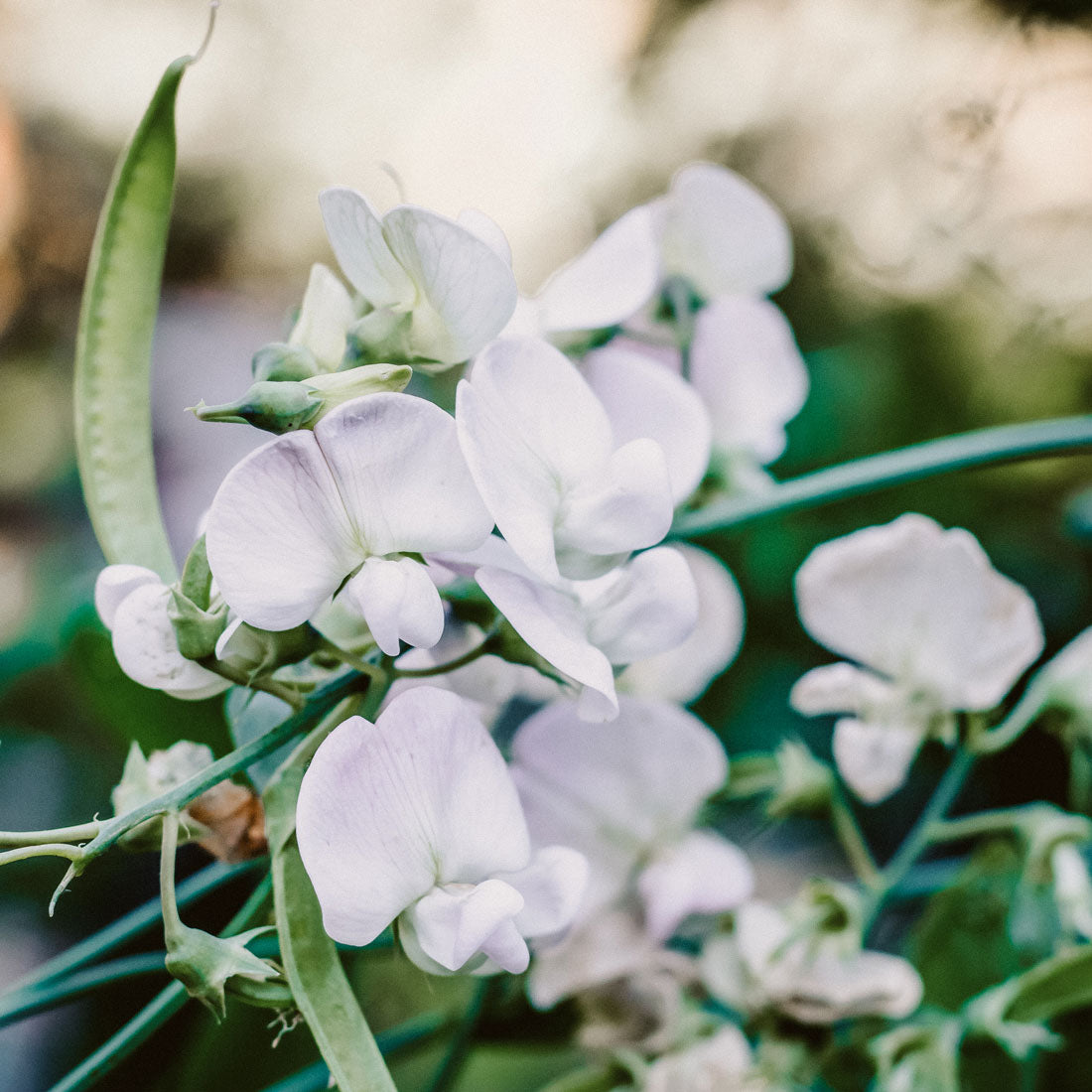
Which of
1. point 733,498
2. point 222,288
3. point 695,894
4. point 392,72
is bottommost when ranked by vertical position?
point 695,894

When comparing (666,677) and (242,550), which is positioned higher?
(242,550)

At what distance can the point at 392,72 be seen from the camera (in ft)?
5.75

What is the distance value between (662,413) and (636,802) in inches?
6.6

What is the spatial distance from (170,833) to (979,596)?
332 millimetres

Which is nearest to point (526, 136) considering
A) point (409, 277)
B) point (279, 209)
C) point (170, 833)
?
point (279, 209)

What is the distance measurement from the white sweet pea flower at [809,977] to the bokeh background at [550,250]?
0.25 ft

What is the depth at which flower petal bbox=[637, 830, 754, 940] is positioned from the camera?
407mm

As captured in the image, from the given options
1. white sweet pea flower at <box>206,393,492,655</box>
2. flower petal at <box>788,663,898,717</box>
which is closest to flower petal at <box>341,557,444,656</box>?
white sweet pea flower at <box>206,393,492,655</box>

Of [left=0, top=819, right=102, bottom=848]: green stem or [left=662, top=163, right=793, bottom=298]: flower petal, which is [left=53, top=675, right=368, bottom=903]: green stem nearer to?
[left=0, top=819, right=102, bottom=848]: green stem

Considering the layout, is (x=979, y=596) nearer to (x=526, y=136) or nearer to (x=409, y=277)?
(x=409, y=277)

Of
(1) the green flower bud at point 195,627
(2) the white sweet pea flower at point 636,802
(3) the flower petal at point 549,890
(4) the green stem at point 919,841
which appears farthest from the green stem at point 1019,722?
(1) the green flower bud at point 195,627

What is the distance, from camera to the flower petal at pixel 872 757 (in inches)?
16.4

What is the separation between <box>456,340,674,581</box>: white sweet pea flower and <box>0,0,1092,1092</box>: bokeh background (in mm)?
94

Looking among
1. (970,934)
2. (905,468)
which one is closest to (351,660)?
(905,468)
